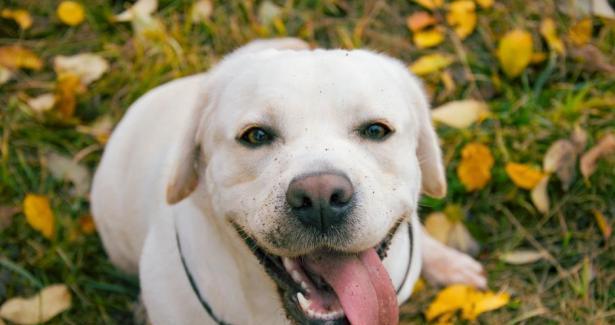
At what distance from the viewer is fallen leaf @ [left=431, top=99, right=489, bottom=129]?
12.6 feet

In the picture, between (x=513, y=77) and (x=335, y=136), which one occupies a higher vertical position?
(x=335, y=136)

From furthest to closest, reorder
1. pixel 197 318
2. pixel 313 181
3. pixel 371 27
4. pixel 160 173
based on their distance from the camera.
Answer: pixel 371 27 < pixel 160 173 < pixel 197 318 < pixel 313 181

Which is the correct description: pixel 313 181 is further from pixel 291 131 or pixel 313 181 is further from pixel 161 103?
pixel 161 103

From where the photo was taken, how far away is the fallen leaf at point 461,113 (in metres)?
3.83

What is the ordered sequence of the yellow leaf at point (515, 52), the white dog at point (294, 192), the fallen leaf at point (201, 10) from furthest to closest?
the fallen leaf at point (201, 10) < the yellow leaf at point (515, 52) < the white dog at point (294, 192)

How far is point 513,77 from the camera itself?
160 inches

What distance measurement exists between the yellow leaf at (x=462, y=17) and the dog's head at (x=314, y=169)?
1903 millimetres

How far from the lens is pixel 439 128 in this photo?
153 inches

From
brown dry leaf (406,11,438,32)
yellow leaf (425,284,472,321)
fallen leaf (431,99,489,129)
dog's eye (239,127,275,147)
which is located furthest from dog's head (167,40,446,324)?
brown dry leaf (406,11,438,32)

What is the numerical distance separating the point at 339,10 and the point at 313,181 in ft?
8.49

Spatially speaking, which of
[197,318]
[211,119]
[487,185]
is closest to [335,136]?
[211,119]

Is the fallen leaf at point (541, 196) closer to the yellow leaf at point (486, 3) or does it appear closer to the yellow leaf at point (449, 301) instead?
the yellow leaf at point (449, 301)

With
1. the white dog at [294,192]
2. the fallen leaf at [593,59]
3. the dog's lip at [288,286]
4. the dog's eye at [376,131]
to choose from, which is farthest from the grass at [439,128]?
the dog's eye at [376,131]

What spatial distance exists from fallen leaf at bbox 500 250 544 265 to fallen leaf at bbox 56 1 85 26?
2.64 meters
